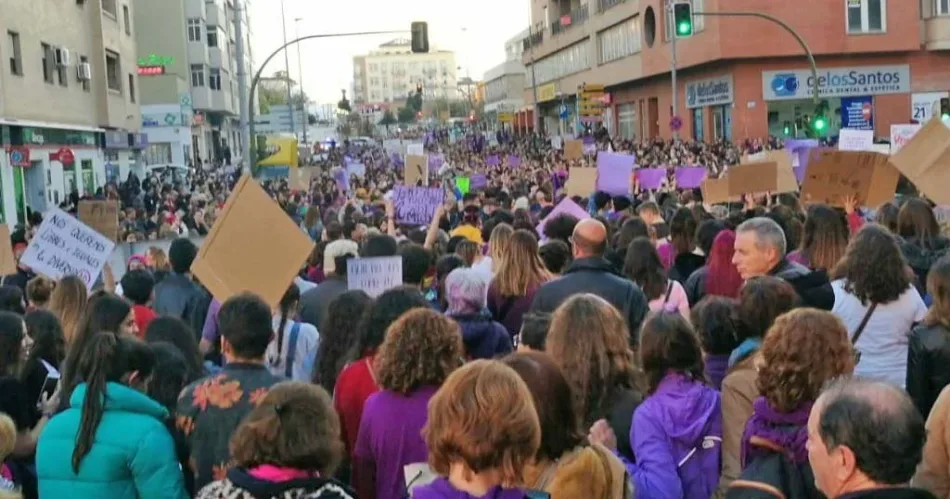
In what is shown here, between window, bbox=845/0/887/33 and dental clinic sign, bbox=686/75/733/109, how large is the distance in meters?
5.39

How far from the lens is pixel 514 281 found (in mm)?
7629

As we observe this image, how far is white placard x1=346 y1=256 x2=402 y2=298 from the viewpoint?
7.73 m

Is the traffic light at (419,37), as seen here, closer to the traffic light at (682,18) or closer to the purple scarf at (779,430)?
the traffic light at (682,18)

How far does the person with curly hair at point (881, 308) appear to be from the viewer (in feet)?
19.5

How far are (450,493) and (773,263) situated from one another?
152 inches

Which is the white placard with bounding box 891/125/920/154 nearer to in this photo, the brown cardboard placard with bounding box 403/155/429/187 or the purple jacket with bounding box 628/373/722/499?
the brown cardboard placard with bounding box 403/155/429/187

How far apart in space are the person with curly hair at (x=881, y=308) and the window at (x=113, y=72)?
41.6 meters

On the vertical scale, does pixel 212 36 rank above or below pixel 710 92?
above

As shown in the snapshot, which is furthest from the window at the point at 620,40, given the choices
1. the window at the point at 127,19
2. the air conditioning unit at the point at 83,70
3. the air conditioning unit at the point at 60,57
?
the air conditioning unit at the point at 60,57

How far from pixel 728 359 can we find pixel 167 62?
6940 cm

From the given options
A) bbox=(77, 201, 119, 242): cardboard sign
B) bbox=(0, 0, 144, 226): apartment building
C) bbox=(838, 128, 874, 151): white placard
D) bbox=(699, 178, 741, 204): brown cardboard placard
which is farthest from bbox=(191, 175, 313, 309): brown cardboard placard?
bbox=(0, 0, 144, 226): apartment building

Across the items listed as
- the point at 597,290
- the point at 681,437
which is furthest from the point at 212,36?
the point at 681,437

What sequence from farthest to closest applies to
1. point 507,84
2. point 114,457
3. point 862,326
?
1. point 507,84
2. point 862,326
3. point 114,457

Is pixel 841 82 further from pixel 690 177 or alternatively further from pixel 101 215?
pixel 101 215
